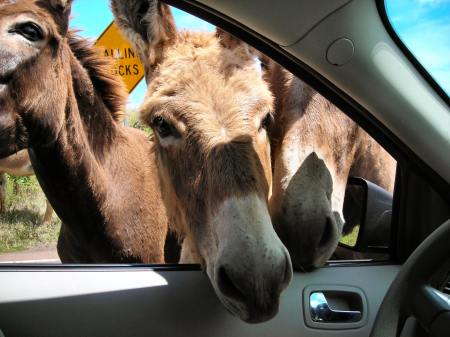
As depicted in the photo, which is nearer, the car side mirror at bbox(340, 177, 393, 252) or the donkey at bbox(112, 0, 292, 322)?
the donkey at bbox(112, 0, 292, 322)

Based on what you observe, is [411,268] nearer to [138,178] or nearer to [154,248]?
[154,248]

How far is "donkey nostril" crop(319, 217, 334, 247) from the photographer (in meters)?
1.90

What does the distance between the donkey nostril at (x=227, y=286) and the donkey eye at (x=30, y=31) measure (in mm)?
2073

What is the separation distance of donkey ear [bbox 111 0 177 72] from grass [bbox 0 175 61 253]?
145cm

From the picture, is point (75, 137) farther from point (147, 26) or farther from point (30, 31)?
point (147, 26)

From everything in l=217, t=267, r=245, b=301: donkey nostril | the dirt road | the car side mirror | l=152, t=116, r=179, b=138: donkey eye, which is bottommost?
the dirt road

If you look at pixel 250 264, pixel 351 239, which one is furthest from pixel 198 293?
pixel 351 239

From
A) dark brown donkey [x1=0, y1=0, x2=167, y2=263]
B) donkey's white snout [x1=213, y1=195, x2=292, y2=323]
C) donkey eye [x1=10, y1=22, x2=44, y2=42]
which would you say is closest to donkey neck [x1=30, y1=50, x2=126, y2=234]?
dark brown donkey [x1=0, y1=0, x2=167, y2=263]

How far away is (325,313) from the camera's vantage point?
76.8 inches

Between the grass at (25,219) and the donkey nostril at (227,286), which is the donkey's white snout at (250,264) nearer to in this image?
the donkey nostril at (227,286)

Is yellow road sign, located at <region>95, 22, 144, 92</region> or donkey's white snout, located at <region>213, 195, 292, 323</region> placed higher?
yellow road sign, located at <region>95, 22, 144, 92</region>

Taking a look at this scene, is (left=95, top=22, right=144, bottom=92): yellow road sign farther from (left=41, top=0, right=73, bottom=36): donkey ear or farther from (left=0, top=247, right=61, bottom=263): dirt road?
(left=0, top=247, right=61, bottom=263): dirt road

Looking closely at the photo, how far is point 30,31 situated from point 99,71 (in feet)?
2.16

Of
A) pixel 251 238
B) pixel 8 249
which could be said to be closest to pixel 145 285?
pixel 251 238
